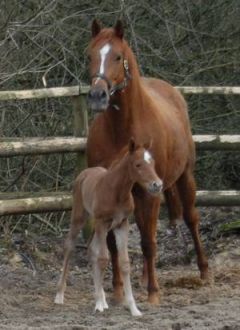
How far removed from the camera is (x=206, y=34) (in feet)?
39.4

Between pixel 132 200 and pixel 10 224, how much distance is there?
3310mm

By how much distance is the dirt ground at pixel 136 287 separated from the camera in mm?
6316

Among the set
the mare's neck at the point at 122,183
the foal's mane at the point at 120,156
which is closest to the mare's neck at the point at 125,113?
the foal's mane at the point at 120,156

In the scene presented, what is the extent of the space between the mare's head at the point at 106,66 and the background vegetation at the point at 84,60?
2.65 metres

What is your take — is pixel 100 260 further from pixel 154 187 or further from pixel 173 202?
pixel 173 202

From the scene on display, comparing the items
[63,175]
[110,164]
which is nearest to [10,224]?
[63,175]

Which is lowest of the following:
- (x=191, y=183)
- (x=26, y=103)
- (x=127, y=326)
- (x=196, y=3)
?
(x=127, y=326)

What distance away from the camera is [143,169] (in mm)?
6594

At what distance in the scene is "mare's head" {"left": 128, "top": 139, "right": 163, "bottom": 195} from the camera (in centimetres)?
653

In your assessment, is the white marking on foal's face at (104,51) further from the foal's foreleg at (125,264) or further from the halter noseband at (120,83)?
the foal's foreleg at (125,264)

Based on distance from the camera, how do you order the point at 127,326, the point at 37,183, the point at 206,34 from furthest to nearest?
1. the point at 206,34
2. the point at 37,183
3. the point at 127,326

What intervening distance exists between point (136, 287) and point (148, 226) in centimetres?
88

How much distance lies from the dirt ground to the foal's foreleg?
8cm

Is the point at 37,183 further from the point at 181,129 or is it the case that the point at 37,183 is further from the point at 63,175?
the point at 181,129
